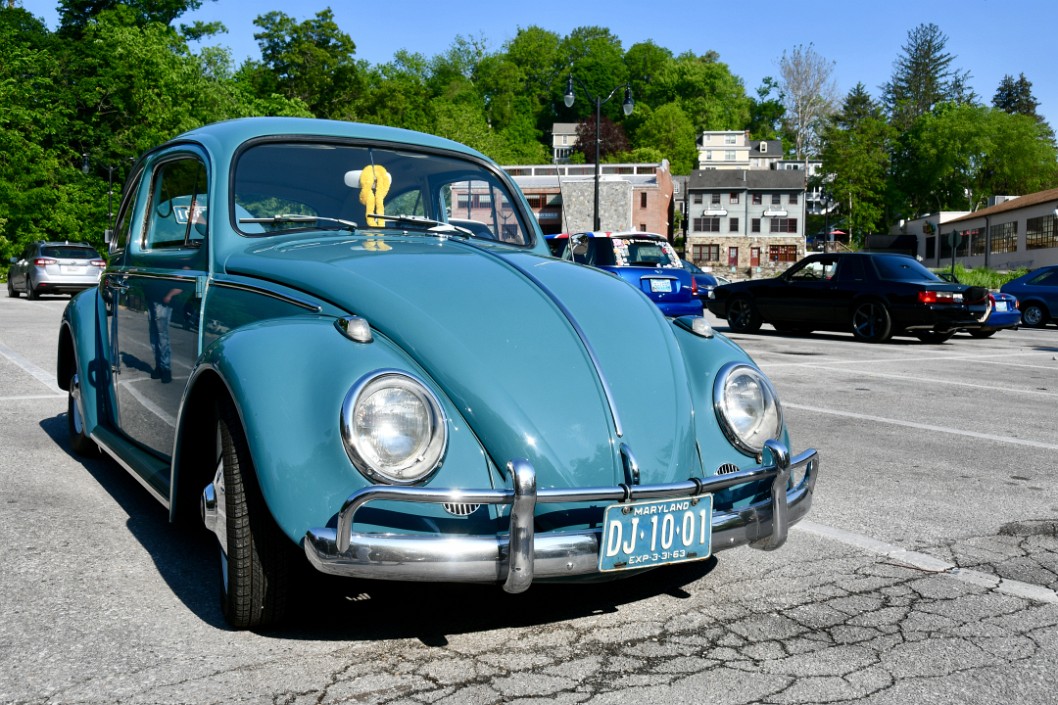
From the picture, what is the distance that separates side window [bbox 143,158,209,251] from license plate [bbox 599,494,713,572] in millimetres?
2315

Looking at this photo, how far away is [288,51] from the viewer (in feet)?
258

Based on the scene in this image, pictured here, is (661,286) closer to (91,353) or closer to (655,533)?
(91,353)

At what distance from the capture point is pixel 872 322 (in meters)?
16.6

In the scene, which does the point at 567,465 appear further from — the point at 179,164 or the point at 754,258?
the point at 754,258

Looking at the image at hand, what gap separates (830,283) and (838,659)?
15.1 metres

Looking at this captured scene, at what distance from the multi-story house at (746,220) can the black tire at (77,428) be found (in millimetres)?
80878

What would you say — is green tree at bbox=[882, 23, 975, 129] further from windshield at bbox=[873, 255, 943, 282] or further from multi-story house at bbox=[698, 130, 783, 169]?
windshield at bbox=[873, 255, 943, 282]

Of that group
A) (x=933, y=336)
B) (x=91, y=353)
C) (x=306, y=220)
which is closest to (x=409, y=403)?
(x=306, y=220)

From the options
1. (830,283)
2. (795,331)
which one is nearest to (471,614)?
(830,283)

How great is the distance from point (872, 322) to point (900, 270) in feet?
3.40

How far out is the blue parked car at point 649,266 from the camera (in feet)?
50.4

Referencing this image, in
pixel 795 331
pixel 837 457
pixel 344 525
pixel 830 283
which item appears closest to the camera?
pixel 344 525

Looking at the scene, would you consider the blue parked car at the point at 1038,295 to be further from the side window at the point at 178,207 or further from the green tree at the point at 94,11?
the green tree at the point at 94,11

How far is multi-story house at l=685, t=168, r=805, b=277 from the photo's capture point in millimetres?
84625
